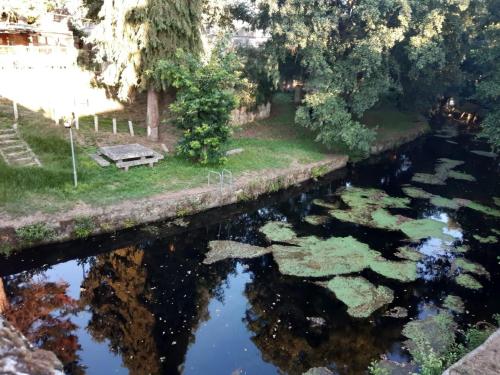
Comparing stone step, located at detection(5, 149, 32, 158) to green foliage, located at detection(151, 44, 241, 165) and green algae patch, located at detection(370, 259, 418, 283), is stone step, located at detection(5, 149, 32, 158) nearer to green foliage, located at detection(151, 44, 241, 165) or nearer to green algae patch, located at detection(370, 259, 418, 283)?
green foliage, located at detection(151, 44, 241, 165)

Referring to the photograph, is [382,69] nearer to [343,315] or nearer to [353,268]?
[353,268]

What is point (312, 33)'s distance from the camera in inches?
948

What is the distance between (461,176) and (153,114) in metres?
18.9

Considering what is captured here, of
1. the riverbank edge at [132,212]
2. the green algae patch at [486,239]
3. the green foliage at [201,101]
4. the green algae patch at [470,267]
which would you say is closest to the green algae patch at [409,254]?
the green algae patch at [470,267]

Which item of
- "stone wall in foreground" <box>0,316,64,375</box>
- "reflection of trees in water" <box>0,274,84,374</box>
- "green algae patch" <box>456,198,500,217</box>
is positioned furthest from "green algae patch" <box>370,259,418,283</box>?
"stone wall in foreground" <box>0,316,64,375</box>

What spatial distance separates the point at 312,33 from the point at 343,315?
17.2 m

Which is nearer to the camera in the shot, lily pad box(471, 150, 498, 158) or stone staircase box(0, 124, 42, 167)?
stone staircase box(0, 124, 42, 167)

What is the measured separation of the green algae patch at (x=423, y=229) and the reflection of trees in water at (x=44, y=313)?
1327cm

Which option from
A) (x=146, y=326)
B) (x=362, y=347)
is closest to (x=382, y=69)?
(x=362, y=347)

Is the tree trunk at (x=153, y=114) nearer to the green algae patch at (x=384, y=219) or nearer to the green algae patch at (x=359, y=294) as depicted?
the green algae patch at (x=384, y=219)

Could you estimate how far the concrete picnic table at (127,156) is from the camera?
61.4 ft

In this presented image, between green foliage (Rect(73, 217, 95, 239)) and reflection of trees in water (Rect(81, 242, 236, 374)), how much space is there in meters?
1.21

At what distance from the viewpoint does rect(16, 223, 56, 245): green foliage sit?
14.0 metres

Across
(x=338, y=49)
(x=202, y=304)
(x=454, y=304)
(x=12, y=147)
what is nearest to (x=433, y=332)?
(x=454, y=304)
